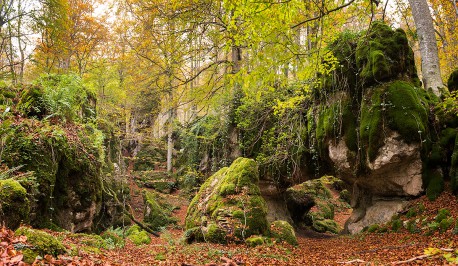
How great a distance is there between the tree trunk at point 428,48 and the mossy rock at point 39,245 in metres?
10.5

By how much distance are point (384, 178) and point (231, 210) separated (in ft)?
16.2

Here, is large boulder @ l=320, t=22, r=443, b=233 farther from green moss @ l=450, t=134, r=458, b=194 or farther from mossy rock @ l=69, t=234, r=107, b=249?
mossy rock @ l=69, t=234, r=107, b=249

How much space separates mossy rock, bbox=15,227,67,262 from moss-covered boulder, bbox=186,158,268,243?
460 cm

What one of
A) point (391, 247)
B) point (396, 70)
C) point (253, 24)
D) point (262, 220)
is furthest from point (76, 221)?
point (396, 70)

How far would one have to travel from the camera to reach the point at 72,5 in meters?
16.5

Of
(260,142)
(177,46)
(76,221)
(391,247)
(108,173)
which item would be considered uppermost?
(177,46)

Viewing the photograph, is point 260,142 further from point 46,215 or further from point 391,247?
point 46,215

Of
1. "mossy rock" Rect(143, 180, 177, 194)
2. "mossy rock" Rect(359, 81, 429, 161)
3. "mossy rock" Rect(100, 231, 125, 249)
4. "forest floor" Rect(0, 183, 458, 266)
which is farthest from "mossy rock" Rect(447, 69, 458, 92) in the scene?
"mossy rock" Rect(143, 180, 177, 194)

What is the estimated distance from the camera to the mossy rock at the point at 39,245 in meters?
2.89

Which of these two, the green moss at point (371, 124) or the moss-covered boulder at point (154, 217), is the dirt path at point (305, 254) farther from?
the moss-covered boulder at point (154, 217)

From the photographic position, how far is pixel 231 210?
8.01 meters

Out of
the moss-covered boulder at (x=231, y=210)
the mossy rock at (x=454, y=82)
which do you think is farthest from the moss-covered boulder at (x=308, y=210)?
the mossy rock at (x=454, y=82)

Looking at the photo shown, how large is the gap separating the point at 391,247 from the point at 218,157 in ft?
30.4

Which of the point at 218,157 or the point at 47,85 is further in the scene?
the point at 218,157
